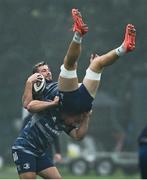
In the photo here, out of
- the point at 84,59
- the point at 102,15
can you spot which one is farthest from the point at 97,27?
the point at 84,59

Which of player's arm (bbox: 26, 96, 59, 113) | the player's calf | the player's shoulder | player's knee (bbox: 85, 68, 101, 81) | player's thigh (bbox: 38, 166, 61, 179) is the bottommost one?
player's thigh (bbox: 38, 166, 61, 179)

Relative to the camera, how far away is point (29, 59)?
109ft

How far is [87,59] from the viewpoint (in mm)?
32438

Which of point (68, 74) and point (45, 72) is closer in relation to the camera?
point (68, 74)

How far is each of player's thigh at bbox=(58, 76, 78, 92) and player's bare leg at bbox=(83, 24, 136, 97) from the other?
0.16 metres

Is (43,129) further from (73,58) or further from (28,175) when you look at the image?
(73,58)

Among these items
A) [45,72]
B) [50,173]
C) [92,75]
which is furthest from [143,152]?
[45,72]

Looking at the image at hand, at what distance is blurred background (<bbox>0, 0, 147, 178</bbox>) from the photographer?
3136cm

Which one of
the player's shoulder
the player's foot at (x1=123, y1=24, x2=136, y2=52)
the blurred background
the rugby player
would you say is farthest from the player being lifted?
the blurred background

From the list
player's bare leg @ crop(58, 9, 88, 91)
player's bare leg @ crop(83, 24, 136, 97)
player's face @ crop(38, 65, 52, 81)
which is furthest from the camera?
player's face @ crop(38, 65, 52, 81)

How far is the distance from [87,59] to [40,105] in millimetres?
21502

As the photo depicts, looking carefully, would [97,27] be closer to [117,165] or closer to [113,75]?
[113,75]

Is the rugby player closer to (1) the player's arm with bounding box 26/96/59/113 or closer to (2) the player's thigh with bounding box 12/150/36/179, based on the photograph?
(1) the player's arm with bounding box 26/96/59/113

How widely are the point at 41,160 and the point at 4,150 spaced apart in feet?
67.4
